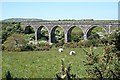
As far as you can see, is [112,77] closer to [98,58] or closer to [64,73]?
[98,58]

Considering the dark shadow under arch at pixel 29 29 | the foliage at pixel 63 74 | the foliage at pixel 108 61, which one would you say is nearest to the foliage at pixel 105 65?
the foliage at pixel 108 61

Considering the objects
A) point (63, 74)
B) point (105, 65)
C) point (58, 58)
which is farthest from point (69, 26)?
point (63, 74)

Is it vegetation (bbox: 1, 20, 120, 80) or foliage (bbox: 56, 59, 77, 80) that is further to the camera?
vegetation (bbox: 1, 20, 120, 80)

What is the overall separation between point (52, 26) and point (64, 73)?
37.2 metres

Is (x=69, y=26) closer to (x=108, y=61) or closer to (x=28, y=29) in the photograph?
(x=28, y=29)

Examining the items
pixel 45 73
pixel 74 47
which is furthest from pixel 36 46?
pixel 45 73

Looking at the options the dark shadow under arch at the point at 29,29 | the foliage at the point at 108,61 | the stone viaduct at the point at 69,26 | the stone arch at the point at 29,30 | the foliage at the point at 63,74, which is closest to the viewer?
the foliage at the point at 63,74

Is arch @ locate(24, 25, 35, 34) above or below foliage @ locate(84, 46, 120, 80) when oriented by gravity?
above

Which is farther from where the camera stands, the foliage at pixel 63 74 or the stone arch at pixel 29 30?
the stone arch at pixel 29 30

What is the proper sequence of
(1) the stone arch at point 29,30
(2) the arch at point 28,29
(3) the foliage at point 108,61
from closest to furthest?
(3) the foliage at point 108,61 < (1) the stone arch at point 29,30 < (2) the arch at point 28,29

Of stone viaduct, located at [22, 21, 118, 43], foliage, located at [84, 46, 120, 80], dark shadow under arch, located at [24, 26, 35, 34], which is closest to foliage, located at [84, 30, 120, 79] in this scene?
foliage, located at [84, 46, 120, 80]

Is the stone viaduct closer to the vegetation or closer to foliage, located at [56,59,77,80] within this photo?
the vegetation

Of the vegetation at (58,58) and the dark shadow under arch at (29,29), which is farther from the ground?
the dark shadow under arch at (29,29)

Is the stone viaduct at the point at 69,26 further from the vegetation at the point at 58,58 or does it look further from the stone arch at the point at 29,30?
the vegetation at the point at 58,58
